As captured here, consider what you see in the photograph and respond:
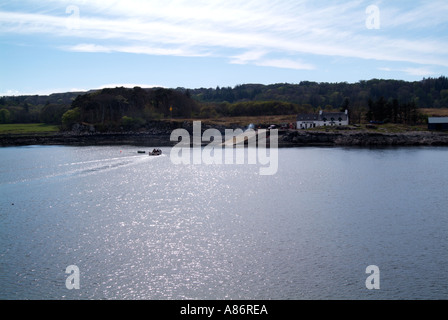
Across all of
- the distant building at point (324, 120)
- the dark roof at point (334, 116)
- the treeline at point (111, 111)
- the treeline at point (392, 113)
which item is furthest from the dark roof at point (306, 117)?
the treeline at point (111, 111)

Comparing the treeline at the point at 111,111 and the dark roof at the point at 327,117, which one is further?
the treeline at the point at 111,111

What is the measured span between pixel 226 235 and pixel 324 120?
115 metres

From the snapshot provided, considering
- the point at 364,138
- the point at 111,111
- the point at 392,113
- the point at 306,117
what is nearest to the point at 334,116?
the point at 306,117

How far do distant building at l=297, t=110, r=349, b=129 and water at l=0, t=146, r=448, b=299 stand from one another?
246 feet

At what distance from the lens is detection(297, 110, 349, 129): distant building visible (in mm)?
142875

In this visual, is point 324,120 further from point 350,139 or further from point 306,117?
point 350,139

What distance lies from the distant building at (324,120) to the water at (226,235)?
74.9m

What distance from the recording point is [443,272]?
1083 inches

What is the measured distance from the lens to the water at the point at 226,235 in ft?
85.1

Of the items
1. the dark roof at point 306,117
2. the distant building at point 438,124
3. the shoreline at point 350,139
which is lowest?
the shoreline at point 350,139

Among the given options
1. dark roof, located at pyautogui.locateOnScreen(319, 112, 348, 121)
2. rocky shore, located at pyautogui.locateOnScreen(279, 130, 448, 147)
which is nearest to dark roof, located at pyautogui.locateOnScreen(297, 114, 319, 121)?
dark roof, located at pyautogui.locateOnScreen(319, 112, 348, 121)

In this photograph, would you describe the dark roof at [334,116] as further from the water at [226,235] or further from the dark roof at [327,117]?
the water at [226,235]
